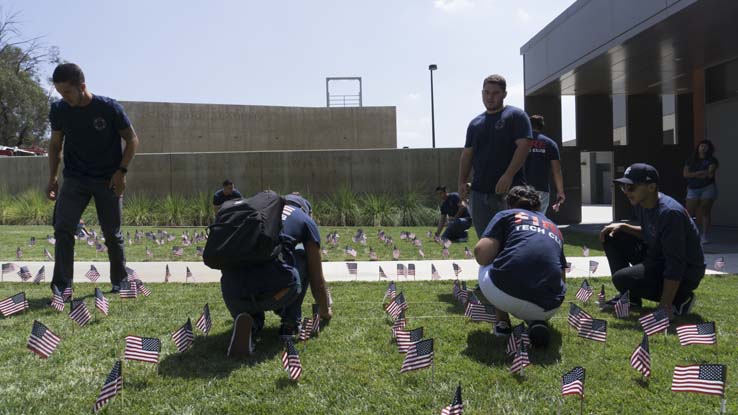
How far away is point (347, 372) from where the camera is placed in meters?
3.06

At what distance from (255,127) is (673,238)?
949 inches

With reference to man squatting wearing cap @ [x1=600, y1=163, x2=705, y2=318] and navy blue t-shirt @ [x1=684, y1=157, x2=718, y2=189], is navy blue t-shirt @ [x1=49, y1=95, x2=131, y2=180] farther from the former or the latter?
navy blue t-shirt @ [x1=684, y1=157, x2=718, y2=189]

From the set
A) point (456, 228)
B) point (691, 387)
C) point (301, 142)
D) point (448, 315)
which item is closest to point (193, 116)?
point (301, 142)

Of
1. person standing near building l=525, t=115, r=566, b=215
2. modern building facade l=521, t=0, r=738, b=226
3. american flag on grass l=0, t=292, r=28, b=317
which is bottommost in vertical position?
american flag on grass l=0, t=292, r=28, b=317

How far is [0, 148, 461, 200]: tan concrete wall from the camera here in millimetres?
16969

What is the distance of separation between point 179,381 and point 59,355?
0.94 metres

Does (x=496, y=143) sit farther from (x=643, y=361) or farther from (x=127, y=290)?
(x=127, y=290)

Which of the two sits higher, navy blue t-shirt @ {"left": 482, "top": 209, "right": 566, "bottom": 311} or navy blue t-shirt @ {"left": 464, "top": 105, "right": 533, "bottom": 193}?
navy blue t-shirt @ {"left": 464, "top": 105, "right": 533, "bottom": 193}

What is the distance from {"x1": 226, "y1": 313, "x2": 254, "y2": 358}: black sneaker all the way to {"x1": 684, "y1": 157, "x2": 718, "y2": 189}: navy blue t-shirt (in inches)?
335

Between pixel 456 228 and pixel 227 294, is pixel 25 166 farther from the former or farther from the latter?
pixel 227 294

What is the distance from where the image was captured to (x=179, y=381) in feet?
9.55

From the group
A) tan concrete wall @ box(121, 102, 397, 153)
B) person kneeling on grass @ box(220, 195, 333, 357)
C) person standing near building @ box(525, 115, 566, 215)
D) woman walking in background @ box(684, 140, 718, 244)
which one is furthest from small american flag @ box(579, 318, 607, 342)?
tan concrete wall @ box(121, 102, 397, 153)

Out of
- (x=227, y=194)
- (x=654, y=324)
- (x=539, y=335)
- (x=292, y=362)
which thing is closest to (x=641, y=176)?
(x=654, y=324)

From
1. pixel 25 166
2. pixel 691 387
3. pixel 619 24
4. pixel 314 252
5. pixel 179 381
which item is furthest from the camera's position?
pixel 25 166
